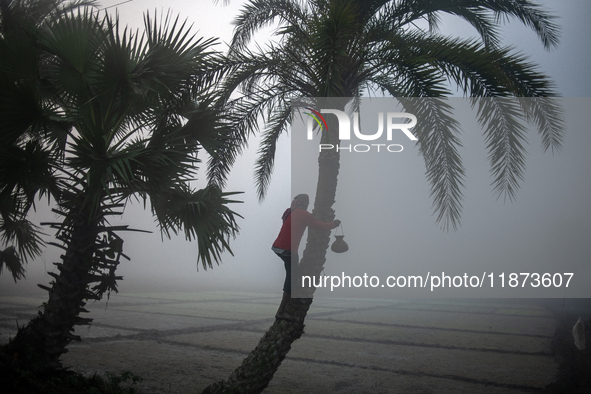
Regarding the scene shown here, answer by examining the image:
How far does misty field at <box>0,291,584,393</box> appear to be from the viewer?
586cm

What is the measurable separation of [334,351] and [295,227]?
3709 mm

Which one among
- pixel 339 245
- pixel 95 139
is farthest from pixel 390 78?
pixel 95 139

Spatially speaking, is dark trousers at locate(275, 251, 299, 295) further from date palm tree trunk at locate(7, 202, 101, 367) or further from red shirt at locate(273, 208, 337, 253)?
date palm tree trunk at locate(7, 202, 101, 367)

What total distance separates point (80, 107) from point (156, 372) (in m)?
3.66

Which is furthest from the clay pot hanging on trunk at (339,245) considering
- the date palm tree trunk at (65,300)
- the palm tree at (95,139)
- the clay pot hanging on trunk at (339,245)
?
the date palm tree trunk at (65,300)

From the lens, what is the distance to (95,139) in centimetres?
406

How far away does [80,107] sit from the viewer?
463 cm

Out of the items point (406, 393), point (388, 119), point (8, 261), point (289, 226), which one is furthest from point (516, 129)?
point (8, 261)

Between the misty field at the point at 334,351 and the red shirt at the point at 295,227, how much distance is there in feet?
6.26

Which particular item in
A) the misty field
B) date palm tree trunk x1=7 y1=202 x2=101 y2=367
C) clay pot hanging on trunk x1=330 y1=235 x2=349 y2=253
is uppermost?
clay pot hanging on trunk x1=330 y1=235 x2=349 y2=253

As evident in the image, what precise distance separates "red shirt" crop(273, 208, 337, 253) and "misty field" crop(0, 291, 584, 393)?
1.91 meters

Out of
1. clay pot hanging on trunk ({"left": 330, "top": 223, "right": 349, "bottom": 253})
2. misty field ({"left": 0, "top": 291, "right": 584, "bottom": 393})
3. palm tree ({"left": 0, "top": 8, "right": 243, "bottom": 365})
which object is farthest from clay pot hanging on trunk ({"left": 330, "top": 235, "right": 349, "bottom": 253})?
misty field ({"left": 0, "top": 291, "right": 584, "bottom": 393})

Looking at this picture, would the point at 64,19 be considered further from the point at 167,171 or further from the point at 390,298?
the point at 390,298

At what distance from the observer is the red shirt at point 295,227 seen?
5082 millimetres
